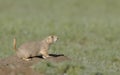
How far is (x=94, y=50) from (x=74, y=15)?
13.0 meters

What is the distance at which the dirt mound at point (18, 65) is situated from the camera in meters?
12.3

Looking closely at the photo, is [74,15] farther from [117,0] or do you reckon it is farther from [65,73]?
[65,73]

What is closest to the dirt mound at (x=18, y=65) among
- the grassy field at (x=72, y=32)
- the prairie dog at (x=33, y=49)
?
the prairie dog at (x=33, y=49)

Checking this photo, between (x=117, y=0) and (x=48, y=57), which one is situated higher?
(x=117, y=0)

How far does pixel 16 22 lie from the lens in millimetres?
25406

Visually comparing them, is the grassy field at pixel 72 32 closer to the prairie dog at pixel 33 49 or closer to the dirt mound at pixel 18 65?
the dirt mound at pixel 18 65

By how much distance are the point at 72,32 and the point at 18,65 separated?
10.8m

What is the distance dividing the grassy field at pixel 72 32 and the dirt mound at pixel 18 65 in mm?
316

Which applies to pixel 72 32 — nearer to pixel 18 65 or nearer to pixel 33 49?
pixel 33 49

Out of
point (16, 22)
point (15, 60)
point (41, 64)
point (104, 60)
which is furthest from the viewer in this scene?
point (16, 22)

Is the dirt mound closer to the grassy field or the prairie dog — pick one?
the prairie dog

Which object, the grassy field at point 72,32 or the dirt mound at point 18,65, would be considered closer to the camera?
the dirt mound at point 18,65

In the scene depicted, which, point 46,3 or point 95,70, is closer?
point 95,70

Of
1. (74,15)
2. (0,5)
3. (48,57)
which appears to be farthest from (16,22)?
(48,57)
